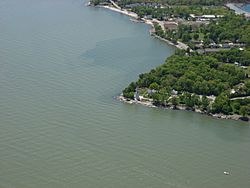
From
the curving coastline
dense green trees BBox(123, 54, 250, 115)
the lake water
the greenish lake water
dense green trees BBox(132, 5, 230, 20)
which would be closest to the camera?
the lake water

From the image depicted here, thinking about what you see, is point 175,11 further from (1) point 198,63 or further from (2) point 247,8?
(1) point 198,63

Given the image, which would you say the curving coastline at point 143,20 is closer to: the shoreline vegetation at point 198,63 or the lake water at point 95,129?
the shoreline vegetation at point 198,63

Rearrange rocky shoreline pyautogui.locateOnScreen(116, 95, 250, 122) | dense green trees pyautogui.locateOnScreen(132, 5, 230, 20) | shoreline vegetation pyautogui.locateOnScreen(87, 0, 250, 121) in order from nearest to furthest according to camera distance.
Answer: rocky shoreline pyautogui.locateOnScreen(116, 95, 250, 122)
shoreline vegetation pyautogui.locateOnScreen(87, 0, 250, 121)
dense green trees pyautogui.locateOnScreen(132, 5, 230, 20)

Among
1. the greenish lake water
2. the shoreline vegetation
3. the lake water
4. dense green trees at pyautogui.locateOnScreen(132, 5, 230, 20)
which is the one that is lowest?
the lake water

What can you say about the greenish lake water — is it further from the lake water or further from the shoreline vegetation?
the lake water

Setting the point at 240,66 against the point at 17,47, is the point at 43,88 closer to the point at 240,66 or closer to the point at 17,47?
the point at 17,47

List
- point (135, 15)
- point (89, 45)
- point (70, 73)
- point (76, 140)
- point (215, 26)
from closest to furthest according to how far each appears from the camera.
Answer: point (76, 140) < point (70, 73) < point (89, 45) < point (215, 26) < point (135, 15)

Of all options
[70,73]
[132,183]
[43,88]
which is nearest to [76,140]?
[132,183]

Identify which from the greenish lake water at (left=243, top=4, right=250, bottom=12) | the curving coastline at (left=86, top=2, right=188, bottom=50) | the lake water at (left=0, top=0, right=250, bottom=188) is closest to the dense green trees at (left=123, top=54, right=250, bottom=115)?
the lake water at (left=0, top=0, right=250, bottom=188)
